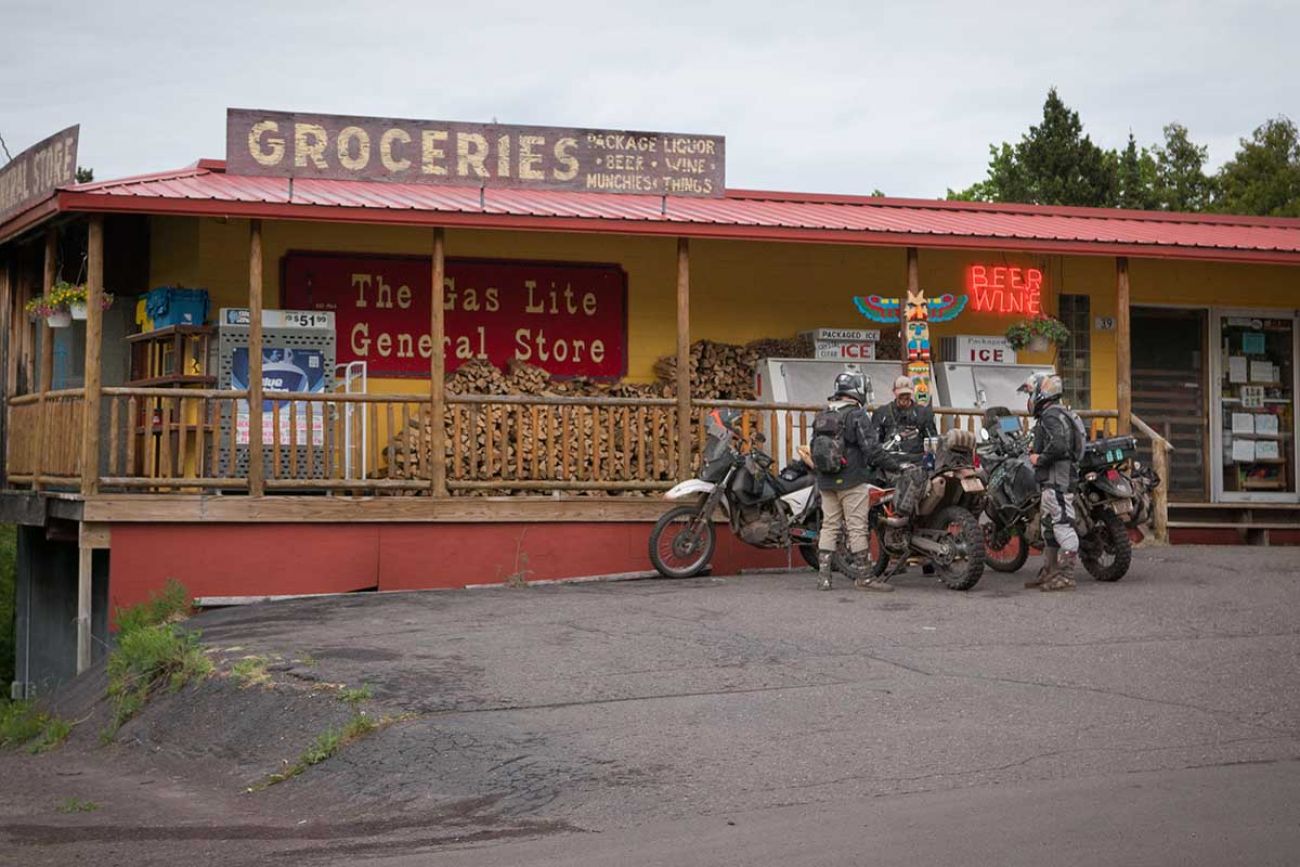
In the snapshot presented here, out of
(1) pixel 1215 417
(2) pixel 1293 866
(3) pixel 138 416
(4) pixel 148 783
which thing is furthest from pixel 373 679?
(1) pixel 1215 417

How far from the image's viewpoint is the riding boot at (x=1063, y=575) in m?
12.9

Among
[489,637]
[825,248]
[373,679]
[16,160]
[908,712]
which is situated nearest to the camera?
[908,712]

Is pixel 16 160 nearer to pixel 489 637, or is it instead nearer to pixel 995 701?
pixel 489 637

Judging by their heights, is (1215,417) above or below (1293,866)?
above

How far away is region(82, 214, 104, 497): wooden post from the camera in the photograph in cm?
1388

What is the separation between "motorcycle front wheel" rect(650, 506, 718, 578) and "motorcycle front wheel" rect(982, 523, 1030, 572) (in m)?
2.43

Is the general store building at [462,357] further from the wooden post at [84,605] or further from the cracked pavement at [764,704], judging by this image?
the cracked pavement at [764,704]

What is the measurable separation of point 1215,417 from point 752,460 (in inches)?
306

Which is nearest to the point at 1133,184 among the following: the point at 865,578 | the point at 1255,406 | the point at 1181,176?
the point at 1181,176

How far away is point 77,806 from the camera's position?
8.20 metres

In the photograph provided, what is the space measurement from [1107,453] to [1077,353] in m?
6.54

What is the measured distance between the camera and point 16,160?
15.8 metres

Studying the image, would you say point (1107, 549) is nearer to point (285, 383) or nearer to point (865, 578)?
point (865, 578)

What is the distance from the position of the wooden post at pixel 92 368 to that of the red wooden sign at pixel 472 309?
2.55 metres
